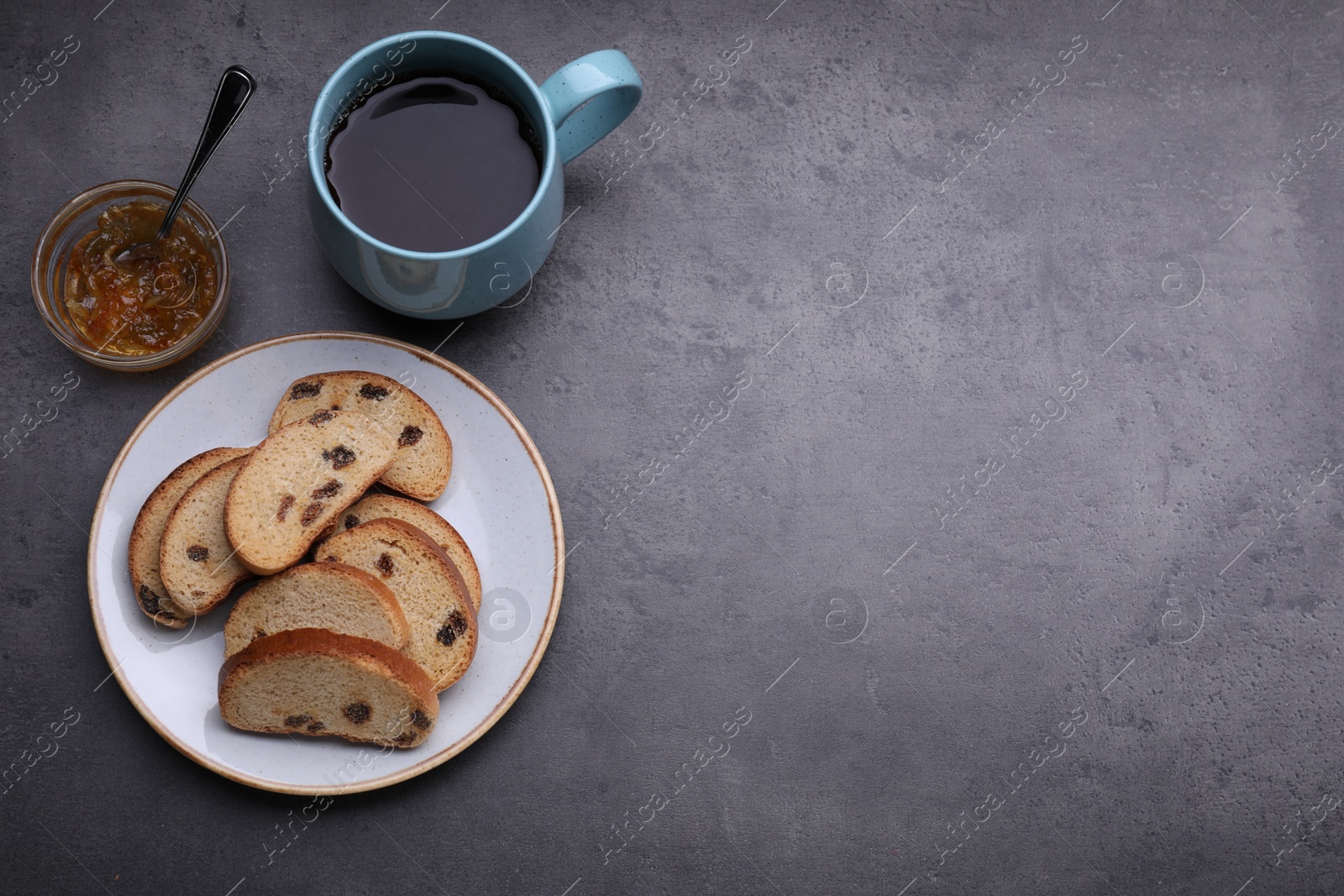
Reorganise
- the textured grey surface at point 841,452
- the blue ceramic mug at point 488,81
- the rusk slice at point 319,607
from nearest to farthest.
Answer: the blue ceramic mug at point 488,81, the rusk slice at point 319,607, the textured grey surface at point 841,452

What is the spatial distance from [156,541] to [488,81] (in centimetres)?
76

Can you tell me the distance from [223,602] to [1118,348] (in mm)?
1418

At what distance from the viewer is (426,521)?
1.31 m

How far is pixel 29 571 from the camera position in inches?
54.2

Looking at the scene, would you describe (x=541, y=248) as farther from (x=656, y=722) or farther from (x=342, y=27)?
(x=656, y=722)

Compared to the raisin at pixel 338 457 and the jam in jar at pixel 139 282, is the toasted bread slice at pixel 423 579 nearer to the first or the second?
the raisin at pixel 338 457

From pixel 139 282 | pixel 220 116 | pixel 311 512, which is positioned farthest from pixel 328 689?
pixel 220 116

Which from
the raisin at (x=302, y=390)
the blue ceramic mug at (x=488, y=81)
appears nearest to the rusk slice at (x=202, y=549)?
the raisin at (x=302, y=390)

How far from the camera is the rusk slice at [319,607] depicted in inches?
49.2

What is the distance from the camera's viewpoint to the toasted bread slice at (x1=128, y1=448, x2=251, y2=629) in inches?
50.1

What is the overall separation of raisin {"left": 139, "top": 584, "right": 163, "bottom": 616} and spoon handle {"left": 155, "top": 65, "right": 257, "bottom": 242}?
0.53 m

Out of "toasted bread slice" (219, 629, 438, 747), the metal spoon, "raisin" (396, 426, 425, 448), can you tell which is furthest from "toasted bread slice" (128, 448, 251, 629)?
the metal spoon

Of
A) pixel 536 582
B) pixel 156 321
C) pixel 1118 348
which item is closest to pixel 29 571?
pixel 156 321

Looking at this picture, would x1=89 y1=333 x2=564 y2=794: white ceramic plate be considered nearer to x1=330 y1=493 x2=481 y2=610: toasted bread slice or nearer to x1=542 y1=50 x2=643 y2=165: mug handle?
x1=330 y1=493 x2=481 y2=610: toasted bread slice
